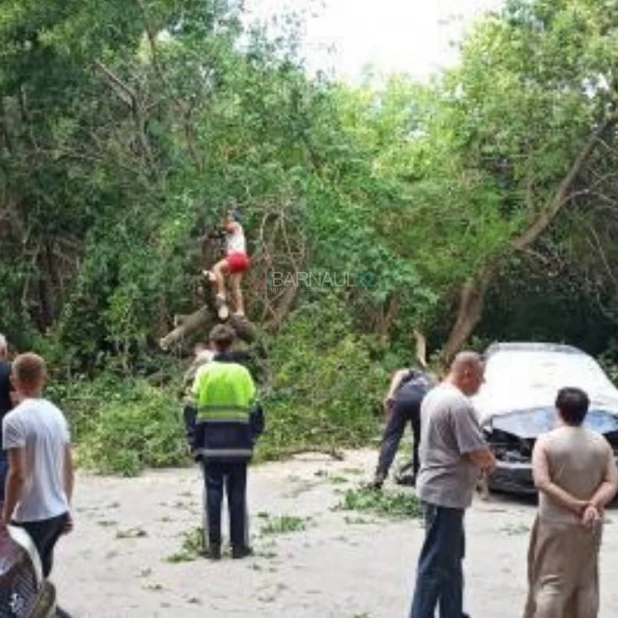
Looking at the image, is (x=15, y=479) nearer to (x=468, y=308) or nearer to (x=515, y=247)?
(x=515, y=247)

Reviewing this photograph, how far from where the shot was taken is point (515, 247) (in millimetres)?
22531

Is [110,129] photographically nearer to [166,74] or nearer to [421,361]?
[166,74]

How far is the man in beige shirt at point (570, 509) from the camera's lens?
6723 millimetres

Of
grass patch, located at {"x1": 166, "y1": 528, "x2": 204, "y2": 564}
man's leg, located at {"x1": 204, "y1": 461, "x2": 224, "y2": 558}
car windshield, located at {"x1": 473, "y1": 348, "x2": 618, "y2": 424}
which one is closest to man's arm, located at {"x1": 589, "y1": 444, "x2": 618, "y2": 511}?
man's leg, located at {"x1": 204, "y1": 461, "x2": 224, "y2": 558}

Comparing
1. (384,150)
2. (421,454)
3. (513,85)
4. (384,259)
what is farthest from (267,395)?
(384,150)

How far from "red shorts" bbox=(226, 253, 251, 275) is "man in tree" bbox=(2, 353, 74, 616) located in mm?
10006

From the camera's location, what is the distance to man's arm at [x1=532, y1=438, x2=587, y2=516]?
6.67 m

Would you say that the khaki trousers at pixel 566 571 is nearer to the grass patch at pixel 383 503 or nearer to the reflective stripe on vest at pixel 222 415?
the reflective stripe on vest at pixel 222 415

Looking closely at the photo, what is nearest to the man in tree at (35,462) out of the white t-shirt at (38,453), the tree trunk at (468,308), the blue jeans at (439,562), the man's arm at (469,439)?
the white t-shirt at (38,453)

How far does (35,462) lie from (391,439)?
6464 millimetres

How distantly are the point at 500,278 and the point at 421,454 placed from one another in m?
17.5

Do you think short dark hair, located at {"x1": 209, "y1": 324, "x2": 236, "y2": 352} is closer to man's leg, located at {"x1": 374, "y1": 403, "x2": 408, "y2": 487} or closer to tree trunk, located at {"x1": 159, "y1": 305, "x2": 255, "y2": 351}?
man's leg, located at {"x1": 374, "y1": 403, "x2": 408, "y2": 487}

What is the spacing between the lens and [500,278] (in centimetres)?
2453

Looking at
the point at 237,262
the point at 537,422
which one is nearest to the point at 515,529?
the point at 537,422
